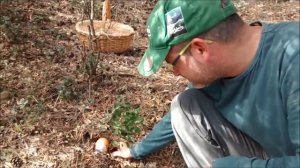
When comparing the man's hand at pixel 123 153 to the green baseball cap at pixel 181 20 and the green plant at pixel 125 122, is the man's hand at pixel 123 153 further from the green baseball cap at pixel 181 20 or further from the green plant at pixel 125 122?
the green baseball cap at pixel 181 20

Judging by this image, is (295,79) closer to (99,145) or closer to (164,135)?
(164,135)

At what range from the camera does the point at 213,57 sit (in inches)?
66.8

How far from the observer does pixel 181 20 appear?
5.47ft

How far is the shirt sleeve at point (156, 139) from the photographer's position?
230cm

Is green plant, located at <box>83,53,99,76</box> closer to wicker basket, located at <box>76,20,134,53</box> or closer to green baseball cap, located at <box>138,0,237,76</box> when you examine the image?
wicker basket, located at <box>76,20,134,53</box>

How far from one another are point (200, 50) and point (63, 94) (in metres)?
1.57

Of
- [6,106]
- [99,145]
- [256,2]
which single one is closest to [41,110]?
[6,106]

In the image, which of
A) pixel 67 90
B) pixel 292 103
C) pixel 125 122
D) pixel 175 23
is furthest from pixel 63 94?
pixel 292 103

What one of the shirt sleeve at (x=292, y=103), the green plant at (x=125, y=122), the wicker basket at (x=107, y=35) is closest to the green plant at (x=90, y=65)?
the wicker basket at (x=107, y=35)

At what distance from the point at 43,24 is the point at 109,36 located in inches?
32.5

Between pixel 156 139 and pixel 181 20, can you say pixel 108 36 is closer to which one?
pixel 156 139

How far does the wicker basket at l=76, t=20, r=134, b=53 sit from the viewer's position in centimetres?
371

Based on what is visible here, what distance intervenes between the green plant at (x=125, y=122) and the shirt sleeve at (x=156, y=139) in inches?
4.8

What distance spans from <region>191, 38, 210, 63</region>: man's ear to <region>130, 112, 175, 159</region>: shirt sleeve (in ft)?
1.96
